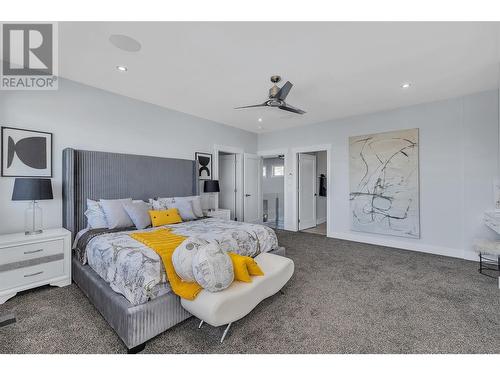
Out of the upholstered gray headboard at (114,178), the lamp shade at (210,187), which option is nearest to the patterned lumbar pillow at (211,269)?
the upholstered gray headboard at (114,178)

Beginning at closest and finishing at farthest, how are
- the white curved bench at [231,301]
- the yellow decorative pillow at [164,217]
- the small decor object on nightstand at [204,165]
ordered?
the white curved bench at [231,301]
the yellow decorative pillow at [164,217]
the small decor object on nightstand at [204,165]

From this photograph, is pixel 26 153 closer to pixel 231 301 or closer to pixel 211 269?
pixel 211 269

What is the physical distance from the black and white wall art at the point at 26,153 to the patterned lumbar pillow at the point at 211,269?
9.12 ft

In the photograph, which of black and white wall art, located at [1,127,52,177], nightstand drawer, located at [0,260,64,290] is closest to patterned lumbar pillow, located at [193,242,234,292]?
nightstand drawer, located at [0,260,64,290]

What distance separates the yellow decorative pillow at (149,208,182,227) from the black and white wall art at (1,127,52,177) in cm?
147

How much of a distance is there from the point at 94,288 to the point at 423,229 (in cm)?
509

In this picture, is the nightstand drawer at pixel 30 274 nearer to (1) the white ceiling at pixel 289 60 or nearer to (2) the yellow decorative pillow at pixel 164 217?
(2) the yellow decorative pillow at pixel 164 217

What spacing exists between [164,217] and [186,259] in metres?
1.75

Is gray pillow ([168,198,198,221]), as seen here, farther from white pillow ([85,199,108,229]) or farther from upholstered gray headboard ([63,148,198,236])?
white pillow ([85,199,108,229])

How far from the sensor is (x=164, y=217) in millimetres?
3307

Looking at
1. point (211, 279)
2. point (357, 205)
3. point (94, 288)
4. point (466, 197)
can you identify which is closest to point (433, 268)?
point (466, 197)

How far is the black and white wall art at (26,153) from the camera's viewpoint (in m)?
2.75

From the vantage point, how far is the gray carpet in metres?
1.72
